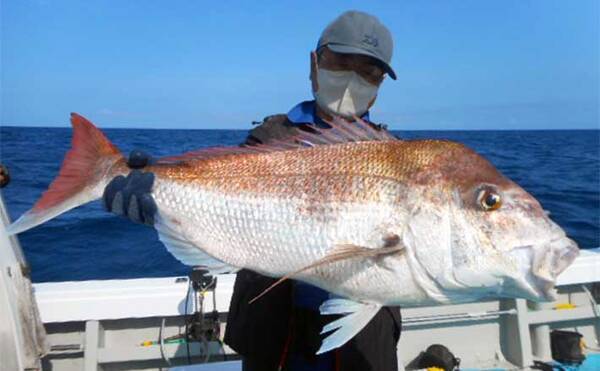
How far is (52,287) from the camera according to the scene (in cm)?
416

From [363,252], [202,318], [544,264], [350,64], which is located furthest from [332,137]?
A: [202,318]

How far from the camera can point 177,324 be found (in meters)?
4.32

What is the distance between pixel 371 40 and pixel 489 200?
1.07 meters

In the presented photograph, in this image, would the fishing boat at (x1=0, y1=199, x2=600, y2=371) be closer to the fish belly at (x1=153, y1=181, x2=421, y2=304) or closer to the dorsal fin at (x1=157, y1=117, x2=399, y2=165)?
the fish belly at (x1=153, y1=181, x2=421, y2=304)

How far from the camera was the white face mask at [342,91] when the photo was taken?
8.52ft

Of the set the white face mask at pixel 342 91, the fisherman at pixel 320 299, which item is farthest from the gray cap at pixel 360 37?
the white face mask at pixel 342 91

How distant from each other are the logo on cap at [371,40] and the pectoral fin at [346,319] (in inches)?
50.4

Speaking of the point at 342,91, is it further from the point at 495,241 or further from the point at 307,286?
the point at 495,241

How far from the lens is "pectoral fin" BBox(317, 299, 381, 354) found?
182cm

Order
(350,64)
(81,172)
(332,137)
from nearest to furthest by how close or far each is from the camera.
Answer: (332,137) → (81,172) → (350,64)

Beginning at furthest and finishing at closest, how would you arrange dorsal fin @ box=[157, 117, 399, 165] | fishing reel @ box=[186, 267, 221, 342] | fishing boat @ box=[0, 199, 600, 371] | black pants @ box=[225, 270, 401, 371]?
fishing reel @ box=[186, 267, 221, 342]
fishing boat @ box=[0, 199, 600, 371]
black pants @ box=[225, 270, 401, 371]
dorsal fin @ box=[157, 117, 399, 165]

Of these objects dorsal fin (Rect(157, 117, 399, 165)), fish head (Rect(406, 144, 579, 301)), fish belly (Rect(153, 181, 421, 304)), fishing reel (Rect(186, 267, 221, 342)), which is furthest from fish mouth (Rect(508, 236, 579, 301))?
fishing reel (Rect(186, 267, 221, 342))

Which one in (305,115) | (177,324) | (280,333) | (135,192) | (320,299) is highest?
(305,115)

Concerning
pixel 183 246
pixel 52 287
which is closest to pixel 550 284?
pixel 183 246
